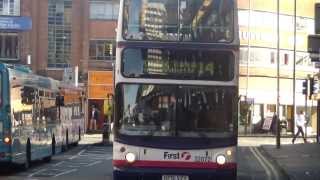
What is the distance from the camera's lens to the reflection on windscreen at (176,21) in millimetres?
14227

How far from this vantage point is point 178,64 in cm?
1416

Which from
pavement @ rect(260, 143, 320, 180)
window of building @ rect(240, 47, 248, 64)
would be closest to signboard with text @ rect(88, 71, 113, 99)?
window of building @ rect(240, 47, 248, 64)

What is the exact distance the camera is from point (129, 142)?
14.0 meters

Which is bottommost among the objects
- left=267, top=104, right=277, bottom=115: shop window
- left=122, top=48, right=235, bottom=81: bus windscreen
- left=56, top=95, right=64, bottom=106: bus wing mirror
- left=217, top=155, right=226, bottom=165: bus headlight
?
left=267, top=104, right=277, bottom=115: shop window

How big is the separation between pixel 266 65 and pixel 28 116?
47.2 meters

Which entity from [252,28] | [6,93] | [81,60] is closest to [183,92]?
[6,93]

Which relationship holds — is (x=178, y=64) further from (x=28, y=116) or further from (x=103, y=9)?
(x=103, y=9)

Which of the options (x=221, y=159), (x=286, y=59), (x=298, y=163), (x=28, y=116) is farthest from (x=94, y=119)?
(x=221, y=159)

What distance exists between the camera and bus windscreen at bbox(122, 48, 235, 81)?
14039 millimetres

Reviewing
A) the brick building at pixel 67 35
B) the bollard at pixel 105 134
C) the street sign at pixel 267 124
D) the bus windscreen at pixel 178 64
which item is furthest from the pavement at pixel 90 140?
the bus windscreen at pixel 178 64

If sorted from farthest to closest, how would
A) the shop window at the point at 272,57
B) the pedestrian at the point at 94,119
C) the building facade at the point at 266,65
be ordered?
the shop window at the point at 272,57 → the building facade at the point at 266,65 → the pedestrian at the point at 94,119

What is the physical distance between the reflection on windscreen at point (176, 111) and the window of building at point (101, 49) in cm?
4959

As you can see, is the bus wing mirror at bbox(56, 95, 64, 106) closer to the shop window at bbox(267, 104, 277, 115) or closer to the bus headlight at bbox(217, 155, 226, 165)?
the bus headlight at bbox(217, 155, 226, 165)

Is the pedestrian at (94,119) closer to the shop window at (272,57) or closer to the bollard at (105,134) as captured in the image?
the shop window at (272,57)
